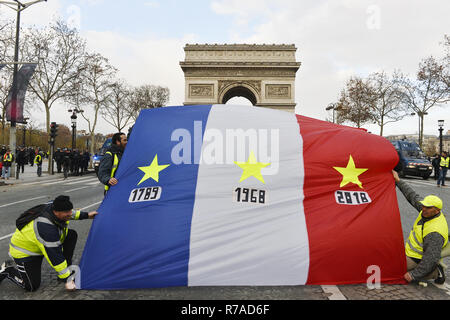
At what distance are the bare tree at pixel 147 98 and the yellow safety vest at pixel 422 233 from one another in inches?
1931

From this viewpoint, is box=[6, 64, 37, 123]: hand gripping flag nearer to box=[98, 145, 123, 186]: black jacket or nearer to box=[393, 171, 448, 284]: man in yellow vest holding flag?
box=[98, 145, 123, 186]: black jacket

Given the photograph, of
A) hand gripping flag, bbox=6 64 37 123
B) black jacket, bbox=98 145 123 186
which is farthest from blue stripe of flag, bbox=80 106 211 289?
hand gripping flag, bbox=6 64 37 123

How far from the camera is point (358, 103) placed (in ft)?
140

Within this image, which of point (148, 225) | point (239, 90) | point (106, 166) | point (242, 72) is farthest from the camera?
point (239, 90)

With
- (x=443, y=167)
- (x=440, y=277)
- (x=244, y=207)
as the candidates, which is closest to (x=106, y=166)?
(x=244, y=207)

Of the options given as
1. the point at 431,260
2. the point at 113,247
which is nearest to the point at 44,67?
the point at 113,247

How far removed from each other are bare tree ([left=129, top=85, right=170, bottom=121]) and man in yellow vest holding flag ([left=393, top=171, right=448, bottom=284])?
4913 centimetres

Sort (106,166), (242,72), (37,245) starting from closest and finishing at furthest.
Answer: (37,245)
(106,166)
(242,72)

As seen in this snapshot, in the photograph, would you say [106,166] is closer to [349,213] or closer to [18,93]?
[349,213]

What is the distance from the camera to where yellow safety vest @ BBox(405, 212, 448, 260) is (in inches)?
136

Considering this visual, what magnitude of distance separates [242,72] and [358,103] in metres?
17.4

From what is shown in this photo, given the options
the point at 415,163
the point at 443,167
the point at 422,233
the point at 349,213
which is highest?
the point at 415,163

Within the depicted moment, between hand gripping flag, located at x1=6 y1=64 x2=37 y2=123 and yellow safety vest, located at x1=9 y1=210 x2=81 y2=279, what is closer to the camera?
yellow safety vest, located at x1=9 y1=210 x2=81 y2=279
